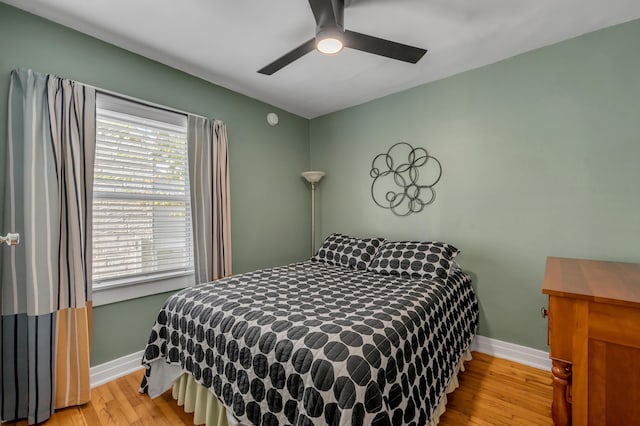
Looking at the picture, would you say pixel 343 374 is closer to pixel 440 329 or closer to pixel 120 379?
pixel 440 329

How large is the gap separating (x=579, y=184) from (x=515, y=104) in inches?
31.4

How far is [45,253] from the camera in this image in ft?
5.61

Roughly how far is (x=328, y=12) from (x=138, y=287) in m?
2.37

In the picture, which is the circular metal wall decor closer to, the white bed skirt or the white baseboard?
the white baseboard

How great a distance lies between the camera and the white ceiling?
1.72 m

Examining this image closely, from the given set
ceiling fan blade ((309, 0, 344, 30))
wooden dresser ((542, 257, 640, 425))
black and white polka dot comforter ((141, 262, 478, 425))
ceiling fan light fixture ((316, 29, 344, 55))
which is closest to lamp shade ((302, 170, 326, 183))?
black and white polka dot comforter ((141, 262, 478, 425))

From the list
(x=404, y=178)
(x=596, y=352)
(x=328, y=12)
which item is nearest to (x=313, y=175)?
(x=404, y=178)

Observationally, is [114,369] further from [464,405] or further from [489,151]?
[489,151]

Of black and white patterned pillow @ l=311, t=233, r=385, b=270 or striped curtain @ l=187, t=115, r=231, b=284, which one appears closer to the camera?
striped curtain @ l=187, t=115, r=231, b=284

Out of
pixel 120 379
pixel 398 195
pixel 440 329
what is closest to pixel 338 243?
pixel 398 195

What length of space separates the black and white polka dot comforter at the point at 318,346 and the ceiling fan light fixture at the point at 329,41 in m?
1.53

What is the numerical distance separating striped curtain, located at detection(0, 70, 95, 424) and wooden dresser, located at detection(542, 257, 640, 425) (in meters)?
2.68

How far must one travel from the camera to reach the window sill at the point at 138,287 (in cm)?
203

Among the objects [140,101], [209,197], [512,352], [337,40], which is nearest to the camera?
[337,40]
